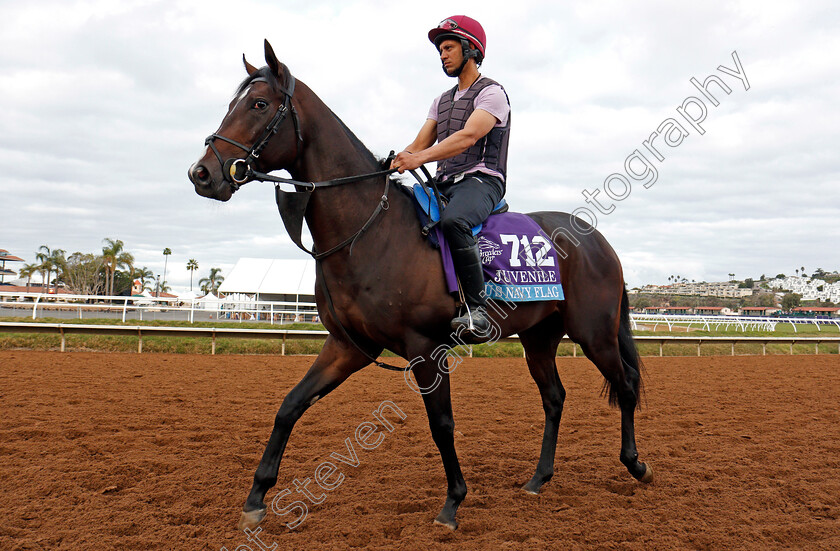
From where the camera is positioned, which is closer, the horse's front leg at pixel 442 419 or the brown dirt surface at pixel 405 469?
the brown dirt surface at pixel 405 469

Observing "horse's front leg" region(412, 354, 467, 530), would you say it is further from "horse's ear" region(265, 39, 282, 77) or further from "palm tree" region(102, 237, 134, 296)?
"palm tree" region(102, 237, 134, 296)

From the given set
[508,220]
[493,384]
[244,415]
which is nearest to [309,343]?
[493,384]

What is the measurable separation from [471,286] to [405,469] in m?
1.89

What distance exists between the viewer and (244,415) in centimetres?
645

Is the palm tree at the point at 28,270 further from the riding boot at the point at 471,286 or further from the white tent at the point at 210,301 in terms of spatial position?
the riding boot at the point at 471,286

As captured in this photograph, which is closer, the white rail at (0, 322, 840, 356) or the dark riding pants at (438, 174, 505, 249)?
the dark riding pants at (438, 174, 505, 249)

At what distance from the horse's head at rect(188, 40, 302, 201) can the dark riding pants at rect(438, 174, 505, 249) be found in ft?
3.36

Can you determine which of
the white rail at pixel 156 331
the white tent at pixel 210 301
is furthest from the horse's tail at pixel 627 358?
the white tent at pixel 210 301

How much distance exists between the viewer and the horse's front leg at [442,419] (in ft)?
10.7

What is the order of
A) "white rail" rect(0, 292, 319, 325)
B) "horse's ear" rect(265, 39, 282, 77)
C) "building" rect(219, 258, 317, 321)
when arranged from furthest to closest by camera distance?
"building" rect(219, 258, 317, 321) < "white rail" rect(0, 292, 319, 325) < "horse's ear" rect(265, 39, 282, 77)

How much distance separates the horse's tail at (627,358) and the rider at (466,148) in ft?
5.96

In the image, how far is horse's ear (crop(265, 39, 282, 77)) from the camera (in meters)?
2.97

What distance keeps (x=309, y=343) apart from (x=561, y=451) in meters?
9.62

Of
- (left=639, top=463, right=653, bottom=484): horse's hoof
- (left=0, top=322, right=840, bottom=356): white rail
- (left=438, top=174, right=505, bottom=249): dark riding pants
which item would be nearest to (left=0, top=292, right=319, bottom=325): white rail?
(left=0, top=322, right=840, bottom=356): white rail
